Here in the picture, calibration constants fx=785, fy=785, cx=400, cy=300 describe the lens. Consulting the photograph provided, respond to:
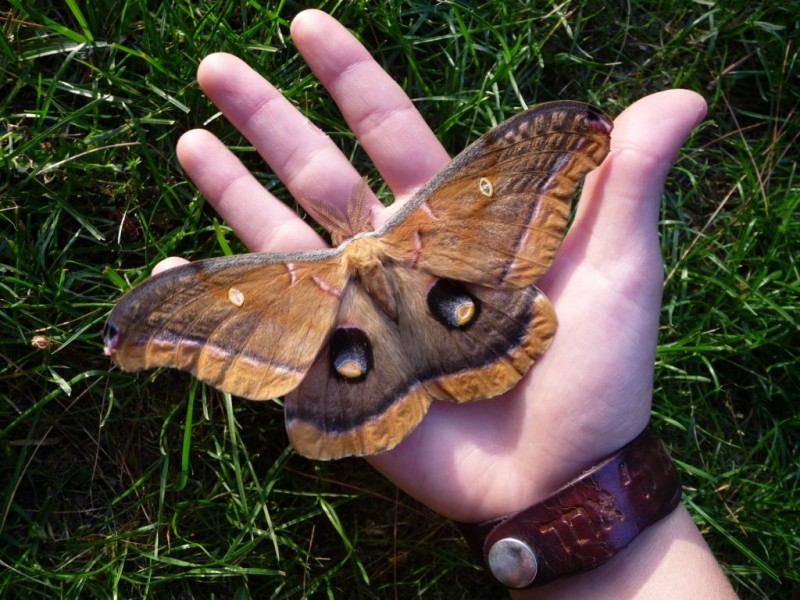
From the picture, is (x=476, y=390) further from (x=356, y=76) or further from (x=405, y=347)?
(x=356, y=76)

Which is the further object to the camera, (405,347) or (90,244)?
(90,244)

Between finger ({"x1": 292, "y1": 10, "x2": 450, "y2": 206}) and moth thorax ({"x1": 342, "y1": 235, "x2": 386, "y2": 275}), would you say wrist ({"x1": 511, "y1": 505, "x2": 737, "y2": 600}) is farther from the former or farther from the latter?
finger ({"x1": 292, "y1": 10, "x2": 450, "y2": 206})

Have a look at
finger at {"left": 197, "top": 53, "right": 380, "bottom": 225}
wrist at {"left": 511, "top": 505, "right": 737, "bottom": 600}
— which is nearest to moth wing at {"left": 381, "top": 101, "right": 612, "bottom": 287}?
finger at {"left": 197, "top": 53, "right": 380, "bottom": 225}

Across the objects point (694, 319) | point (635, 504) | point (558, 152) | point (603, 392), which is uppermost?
point (558, 152)

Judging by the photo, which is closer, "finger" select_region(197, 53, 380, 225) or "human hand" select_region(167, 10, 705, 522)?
"human hand" select_region(167, 10, 705, 522)

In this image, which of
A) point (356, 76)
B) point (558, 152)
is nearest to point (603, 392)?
point (558, 152)

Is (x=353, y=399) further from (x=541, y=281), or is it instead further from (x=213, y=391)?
(x=213, y=391)
